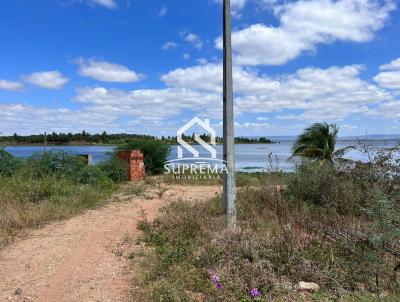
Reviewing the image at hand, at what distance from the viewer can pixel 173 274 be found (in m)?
4.77

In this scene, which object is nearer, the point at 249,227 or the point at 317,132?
the point at 249,227

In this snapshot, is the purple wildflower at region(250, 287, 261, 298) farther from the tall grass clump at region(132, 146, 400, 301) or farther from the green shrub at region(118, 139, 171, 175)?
the green shrub at region(118, 139, 171, 175)

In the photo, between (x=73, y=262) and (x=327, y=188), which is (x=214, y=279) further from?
(x=327, y=188)

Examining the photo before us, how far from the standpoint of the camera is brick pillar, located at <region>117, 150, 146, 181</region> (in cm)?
1488

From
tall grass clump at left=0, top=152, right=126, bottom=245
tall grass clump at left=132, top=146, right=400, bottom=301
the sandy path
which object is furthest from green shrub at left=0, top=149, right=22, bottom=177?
tall grass clump at left=132, top=146, right=400, bottom=301

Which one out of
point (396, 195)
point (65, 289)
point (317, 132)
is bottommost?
point (65, 289)

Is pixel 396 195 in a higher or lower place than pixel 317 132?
lower

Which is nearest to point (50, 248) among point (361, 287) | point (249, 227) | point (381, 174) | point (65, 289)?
point (65, 289)

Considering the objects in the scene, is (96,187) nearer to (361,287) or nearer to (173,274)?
(173,274)

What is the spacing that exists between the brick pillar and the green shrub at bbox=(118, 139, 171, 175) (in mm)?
1631

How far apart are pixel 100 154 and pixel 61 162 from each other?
3.41 meters

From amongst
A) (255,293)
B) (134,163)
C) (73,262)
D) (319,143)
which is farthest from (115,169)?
(255,293)

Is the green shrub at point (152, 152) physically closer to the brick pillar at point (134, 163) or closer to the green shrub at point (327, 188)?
the brick pillar at point (134, 163)

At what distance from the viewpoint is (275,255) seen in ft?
16.2
